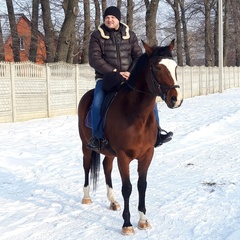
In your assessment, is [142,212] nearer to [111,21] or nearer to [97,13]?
[111,21]

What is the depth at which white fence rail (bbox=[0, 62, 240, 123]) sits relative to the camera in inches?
568

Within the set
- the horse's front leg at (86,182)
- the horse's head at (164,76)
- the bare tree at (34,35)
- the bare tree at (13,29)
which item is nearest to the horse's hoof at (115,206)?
the horse's front leg at (86,182)

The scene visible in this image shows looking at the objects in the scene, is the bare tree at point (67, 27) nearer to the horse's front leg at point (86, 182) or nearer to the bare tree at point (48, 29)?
the bare tree at point (48, 29)

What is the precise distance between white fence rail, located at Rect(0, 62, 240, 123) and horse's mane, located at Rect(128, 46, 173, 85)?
10.2 metres

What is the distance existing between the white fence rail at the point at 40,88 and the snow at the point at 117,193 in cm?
334

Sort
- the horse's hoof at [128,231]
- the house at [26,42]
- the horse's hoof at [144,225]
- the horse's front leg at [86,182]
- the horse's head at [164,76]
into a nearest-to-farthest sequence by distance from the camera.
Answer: the horse's head at [164,76] < the horse's hoof at [128,231] < the horse's hoof at [144,225] < the horse's front leg at [86,182] < the house at [26,42]

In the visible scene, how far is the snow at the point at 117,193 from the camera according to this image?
487cm

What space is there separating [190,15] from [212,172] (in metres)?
39.7

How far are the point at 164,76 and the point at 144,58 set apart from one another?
49 centimetres

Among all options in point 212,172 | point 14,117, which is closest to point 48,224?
point 212,172

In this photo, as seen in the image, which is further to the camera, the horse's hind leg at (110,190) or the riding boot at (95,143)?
the horse's hind leg at (110,190)

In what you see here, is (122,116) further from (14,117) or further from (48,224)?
(14,117)

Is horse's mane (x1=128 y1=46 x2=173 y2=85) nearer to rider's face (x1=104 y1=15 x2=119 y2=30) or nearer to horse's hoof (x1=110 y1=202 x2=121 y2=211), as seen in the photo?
rider's face (x1=104 y1=15 x2=119 y2=30)

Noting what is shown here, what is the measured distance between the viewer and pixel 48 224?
5.14 metres
